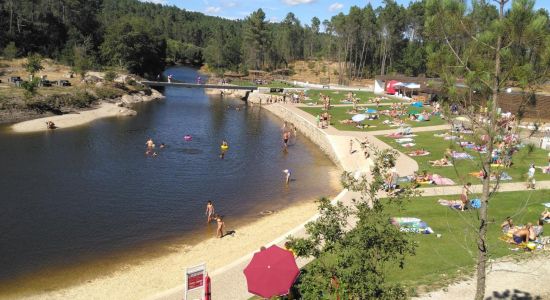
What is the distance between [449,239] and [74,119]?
50291 millimetres

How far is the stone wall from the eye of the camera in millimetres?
46250

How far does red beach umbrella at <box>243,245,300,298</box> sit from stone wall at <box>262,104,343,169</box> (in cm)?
2687

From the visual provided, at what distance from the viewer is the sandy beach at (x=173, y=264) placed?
1941cm

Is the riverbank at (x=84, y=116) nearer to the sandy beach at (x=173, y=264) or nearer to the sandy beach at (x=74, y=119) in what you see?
the sandy beach at (x=74, y=119)

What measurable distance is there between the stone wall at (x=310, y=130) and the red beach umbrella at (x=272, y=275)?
2687cm

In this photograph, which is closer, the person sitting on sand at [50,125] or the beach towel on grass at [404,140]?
the beach towel on grass at [404,140]

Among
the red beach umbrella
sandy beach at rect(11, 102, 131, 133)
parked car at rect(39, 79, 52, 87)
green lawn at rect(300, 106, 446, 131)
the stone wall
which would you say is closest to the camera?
the red beach umbrella

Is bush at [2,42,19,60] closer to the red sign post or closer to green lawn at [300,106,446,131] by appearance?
green lawn at [300,106,446,131]

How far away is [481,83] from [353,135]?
125ft

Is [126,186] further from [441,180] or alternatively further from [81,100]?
[81,100]

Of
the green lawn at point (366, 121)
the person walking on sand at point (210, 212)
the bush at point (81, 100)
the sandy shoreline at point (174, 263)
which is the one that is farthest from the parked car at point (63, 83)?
the sandy shoreline at point (174, 263)

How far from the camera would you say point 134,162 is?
1598 inches

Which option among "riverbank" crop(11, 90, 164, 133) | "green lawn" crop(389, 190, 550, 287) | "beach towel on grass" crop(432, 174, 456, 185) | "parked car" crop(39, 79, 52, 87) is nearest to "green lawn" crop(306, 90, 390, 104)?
"riverbank" crop(11, 90, 164, 133)

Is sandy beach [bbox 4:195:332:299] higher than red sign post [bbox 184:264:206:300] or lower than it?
lower
